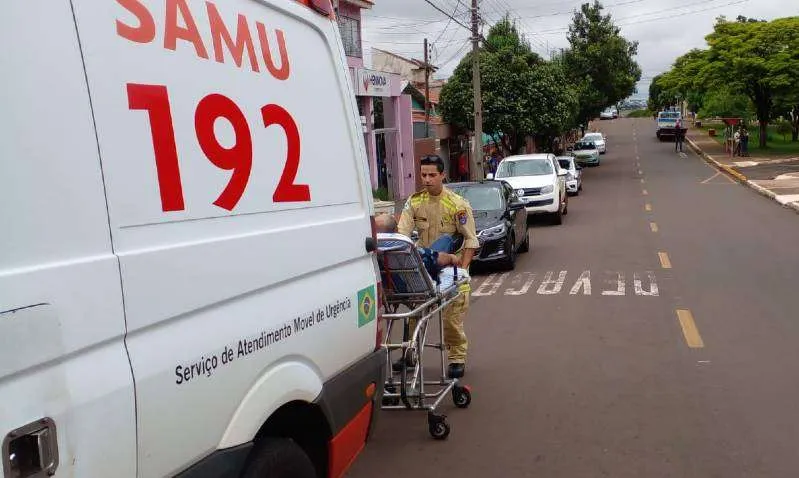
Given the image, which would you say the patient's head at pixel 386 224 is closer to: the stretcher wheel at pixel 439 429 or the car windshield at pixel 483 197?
the stretcher wheel at pixel 439 429

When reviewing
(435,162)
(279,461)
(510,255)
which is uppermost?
(435,162)

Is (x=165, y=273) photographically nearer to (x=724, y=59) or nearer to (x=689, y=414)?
(x=689, y=414)

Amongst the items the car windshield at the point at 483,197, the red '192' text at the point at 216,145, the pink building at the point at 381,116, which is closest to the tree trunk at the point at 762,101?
the pink building at the point at 381,116

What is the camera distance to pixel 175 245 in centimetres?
235

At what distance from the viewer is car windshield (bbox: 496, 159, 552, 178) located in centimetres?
2056

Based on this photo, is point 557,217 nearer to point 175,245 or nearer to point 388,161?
point 388,161

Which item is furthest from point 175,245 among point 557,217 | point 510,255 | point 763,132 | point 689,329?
point 763,132

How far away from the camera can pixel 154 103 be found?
2.36 meters

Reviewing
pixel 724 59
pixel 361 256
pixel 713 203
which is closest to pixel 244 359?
pixel 361 256

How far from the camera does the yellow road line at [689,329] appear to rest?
769cm

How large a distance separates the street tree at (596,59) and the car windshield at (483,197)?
3307cm

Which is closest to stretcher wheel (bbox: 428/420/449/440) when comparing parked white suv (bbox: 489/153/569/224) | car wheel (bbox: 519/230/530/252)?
car wheel (bbox: 519/230/530/252)

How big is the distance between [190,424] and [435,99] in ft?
130

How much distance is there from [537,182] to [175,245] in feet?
58.8
